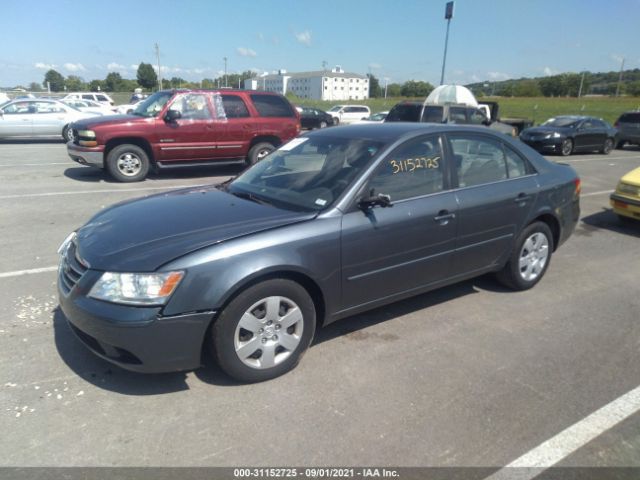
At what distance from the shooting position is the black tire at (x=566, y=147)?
1677 centimetres

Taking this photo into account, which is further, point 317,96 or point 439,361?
point 317,96

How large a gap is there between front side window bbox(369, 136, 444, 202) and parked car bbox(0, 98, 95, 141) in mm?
15422

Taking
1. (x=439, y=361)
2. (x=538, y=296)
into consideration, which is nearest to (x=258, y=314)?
(x=439, y=361)

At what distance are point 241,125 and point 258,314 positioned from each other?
8.09 m

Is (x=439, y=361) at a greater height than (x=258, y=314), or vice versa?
(x=258, y=314)

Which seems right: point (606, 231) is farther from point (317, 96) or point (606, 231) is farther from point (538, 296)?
point (317, 96)

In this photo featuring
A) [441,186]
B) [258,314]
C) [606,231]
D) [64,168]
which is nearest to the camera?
[258,314]

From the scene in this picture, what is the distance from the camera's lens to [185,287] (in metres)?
2.59

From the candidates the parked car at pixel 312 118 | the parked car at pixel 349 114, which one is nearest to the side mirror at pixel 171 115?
the parked car at pixel 312 118

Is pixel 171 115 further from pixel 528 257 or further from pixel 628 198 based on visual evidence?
pixel 628 198

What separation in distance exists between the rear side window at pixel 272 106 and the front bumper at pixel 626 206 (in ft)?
22.8

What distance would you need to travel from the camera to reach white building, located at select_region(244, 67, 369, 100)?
130 metres

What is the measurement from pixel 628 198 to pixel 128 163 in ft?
29.5

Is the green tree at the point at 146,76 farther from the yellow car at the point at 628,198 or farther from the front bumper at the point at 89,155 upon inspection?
the yellow car at the point at 628,198
